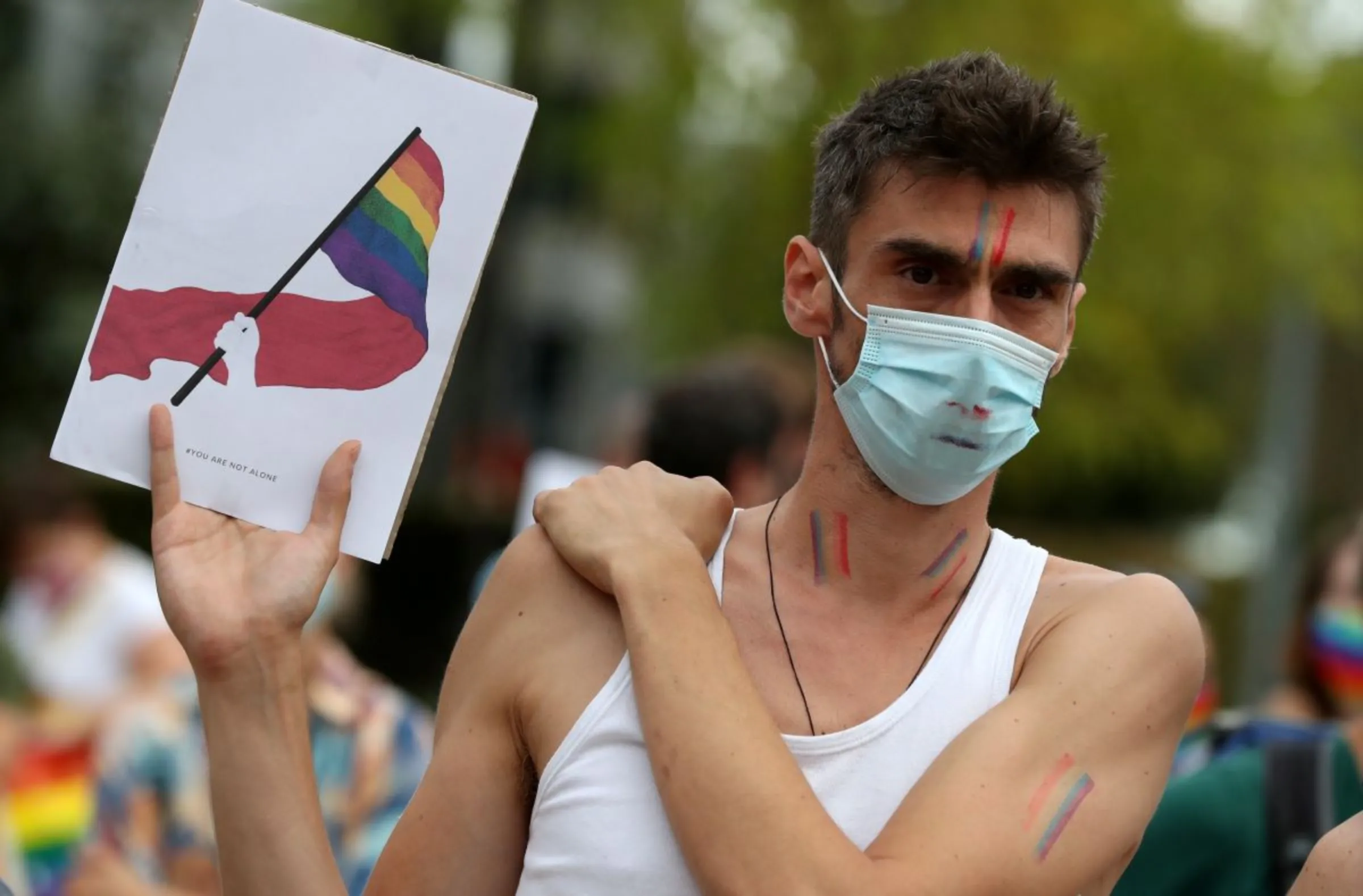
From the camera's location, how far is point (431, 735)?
4953mm

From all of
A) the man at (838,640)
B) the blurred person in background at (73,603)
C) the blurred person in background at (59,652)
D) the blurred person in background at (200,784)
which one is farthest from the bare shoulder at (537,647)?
the blurred person in background at (73,603)

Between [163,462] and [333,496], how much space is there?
0.83ft

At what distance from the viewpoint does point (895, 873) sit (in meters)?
2.29

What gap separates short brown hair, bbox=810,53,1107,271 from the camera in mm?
2613

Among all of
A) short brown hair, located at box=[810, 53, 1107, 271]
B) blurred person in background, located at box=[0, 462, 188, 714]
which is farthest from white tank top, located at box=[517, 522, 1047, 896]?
blurred person in background, located at box=[0, 462, 188, 714]

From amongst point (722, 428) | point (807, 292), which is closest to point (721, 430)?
point (722, 428)

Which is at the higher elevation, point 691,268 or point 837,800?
point 691,268

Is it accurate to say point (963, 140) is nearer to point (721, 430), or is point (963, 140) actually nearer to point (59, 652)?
point (721, 430)

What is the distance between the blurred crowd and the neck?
115 cm

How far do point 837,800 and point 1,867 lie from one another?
7.79 ft

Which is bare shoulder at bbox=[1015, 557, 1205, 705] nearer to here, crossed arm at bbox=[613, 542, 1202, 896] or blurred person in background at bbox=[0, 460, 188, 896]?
crossed arm at bbox=[613, 542, 1202, 896]

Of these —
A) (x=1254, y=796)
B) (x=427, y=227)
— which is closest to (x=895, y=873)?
(x=427, y=227)

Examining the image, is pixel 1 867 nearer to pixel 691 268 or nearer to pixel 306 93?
pixel 306 93

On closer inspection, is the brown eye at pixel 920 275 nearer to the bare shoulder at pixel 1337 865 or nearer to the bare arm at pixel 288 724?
the bare arm at pixel 288 724
